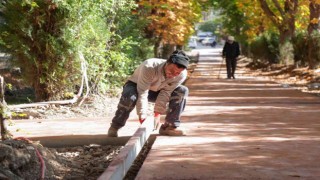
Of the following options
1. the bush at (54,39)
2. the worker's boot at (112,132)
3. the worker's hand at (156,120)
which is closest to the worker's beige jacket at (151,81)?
the worker's hand at (156,120)

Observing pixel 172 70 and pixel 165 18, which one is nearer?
pixel 172 70

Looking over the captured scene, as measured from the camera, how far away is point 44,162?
20.9ft

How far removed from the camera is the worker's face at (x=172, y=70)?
7.57 metres

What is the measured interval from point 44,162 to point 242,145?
2.46 m

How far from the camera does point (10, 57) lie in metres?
13.3

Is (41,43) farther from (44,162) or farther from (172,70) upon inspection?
(44,162)

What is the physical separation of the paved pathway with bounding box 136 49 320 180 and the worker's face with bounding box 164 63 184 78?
0.84 metres

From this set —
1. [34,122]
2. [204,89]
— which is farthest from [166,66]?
[204,89]

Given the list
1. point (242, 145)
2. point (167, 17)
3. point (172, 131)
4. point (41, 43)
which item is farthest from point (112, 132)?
point (167, 17)

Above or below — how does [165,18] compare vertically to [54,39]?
above

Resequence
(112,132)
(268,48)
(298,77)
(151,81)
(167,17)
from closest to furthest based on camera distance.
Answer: (151,81) < (112,132) < (167,17) < (298,77) < (268,48)

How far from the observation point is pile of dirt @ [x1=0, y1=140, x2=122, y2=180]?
5809 millimetres

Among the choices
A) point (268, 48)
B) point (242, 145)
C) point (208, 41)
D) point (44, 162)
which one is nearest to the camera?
point (44, 162)

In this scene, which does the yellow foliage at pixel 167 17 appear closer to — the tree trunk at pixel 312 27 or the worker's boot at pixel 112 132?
the tree trunk at pixel 312 27
